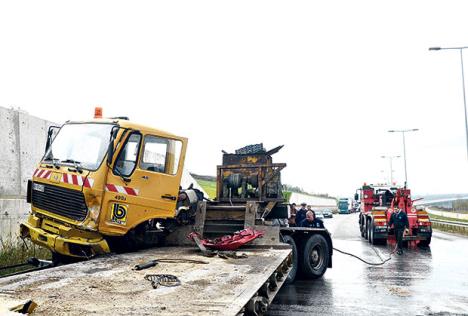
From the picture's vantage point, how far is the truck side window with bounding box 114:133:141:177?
7.25 metres

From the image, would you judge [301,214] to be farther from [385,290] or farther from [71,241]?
[71,241]

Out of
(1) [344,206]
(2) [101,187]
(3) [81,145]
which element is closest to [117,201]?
(2) [101,187]

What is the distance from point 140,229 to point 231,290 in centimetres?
357

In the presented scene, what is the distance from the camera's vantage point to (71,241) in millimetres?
6758

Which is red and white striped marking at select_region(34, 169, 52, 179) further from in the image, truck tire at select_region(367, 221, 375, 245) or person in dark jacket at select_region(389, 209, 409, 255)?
truck tire at select_region(367, 221, 375, 245)

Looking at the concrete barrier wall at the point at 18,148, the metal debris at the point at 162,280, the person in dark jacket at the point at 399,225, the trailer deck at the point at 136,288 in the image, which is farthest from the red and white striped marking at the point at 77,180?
the person in dark jacket at the point at 399,225

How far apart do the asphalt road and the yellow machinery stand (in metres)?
2.60

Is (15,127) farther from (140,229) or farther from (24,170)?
(140,229)

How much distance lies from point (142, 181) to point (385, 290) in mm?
5177

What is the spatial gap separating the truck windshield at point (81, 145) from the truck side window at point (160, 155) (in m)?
0.66

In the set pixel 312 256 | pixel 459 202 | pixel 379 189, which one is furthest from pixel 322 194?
pixel 312 256

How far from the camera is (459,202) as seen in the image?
141ft

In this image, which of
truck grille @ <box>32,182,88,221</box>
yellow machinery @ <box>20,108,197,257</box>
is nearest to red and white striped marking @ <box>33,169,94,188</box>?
yellow machinery @ <box>20,108,197,257</box>

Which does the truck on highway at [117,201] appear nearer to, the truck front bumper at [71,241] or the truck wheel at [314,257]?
the truck front bumper at [71,241]
